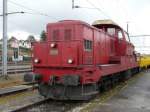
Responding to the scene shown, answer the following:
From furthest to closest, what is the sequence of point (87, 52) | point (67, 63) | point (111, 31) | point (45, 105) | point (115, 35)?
point (115, 35) < point (111, 31) < point (87, 52) < point (67, 63) < point (45, 105)

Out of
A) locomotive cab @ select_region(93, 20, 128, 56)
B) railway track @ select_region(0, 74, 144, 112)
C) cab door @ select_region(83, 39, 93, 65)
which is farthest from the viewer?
locomotive cab @ select_region(93, 20, 128, 56)

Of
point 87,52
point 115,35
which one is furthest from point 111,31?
point 87,52

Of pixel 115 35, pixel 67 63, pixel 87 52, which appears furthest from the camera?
pixel 115 35

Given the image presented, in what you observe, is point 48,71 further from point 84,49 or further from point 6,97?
point 6,97

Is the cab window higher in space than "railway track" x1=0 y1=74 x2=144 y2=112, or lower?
higher

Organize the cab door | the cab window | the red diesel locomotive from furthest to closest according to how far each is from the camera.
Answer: the cab window → the cab door → the red diesel locomotive

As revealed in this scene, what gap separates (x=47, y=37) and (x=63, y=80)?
2.49m

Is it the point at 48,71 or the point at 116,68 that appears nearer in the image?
the point at 48,71

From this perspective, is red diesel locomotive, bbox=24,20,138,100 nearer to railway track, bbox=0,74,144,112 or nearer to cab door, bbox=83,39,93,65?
cab door, bbox=83,39,93,65

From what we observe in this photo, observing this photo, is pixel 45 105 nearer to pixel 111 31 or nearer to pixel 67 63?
pixel 67 63

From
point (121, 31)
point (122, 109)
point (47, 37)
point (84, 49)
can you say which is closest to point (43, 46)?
point (47, 37)

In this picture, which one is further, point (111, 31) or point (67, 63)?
point (111, 31)

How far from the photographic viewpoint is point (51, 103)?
11.9 m

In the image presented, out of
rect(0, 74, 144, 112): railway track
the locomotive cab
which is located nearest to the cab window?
the locomotive cab
